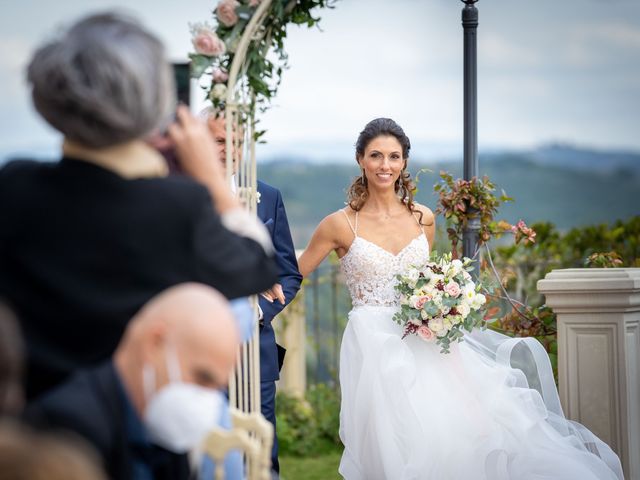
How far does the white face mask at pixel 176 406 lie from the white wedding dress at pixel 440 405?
330cm

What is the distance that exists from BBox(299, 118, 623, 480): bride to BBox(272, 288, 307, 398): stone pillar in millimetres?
2420

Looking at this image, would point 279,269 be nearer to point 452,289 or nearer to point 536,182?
point 452,289

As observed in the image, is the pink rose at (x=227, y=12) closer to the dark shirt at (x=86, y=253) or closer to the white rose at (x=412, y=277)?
the dark shirt at (x=86, y=253)

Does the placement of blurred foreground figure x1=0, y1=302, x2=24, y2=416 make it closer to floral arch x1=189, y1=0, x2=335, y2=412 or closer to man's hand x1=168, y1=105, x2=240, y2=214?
man's hand x1=168, y1=105, x2=240, y2=214

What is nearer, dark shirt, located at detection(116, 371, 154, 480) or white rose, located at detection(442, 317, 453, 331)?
dark shirt, located at detection(116, 371, 154, 480)

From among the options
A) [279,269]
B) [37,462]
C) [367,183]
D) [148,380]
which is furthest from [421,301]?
[37,462]

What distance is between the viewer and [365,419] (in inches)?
221

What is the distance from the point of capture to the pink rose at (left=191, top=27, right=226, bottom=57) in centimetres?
381

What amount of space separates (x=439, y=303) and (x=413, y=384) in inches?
20.4

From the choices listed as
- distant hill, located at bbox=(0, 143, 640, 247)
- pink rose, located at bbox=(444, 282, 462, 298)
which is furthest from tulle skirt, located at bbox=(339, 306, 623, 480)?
distant hill, located at bbox=(0, 143, 640, 247)

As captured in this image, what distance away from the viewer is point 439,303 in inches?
214

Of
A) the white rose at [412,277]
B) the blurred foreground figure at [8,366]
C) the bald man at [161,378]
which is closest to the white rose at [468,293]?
the white rose at [412,277]

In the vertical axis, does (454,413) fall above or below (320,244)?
below

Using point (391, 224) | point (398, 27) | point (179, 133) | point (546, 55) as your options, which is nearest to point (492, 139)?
point (546, 55)
